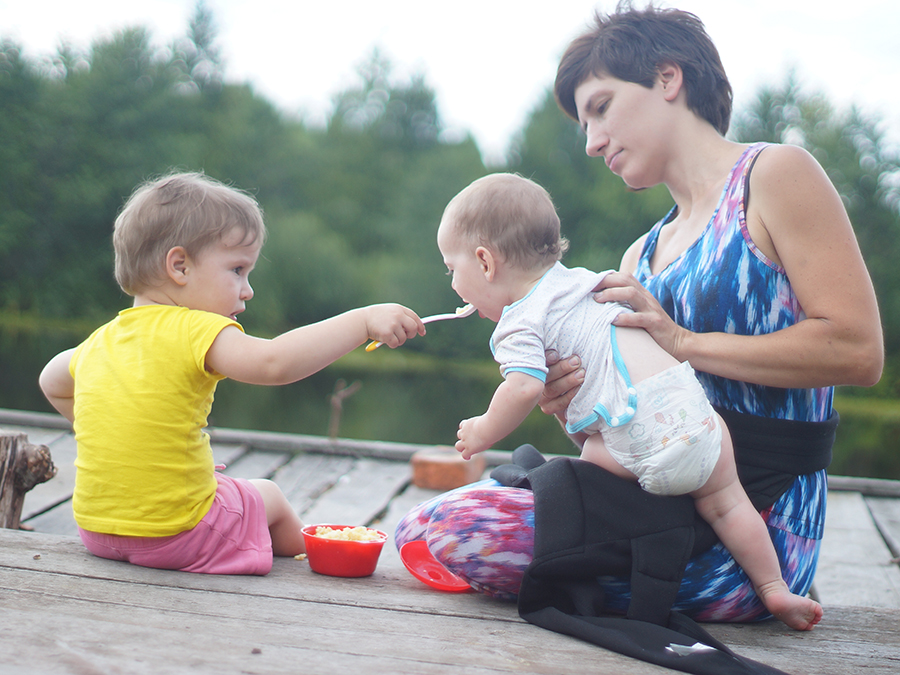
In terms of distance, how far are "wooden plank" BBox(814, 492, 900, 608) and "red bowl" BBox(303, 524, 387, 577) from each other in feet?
4.27

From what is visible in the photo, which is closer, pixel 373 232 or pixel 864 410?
pixel 864 410

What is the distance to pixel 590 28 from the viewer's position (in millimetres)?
2031

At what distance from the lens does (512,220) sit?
164cm

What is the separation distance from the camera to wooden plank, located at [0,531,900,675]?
1.14 meters

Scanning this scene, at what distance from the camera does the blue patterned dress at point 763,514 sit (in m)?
1.55

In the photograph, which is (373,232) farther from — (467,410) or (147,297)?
(147,297)

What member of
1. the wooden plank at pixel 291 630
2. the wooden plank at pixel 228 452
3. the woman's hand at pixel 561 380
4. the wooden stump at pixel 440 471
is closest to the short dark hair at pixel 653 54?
the woman's hand at pixel 561 380

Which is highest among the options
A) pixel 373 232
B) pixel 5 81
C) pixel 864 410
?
pixel 5 81

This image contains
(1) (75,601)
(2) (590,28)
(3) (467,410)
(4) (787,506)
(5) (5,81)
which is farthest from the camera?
(5) (5,81)

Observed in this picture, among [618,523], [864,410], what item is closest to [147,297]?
[618,523]

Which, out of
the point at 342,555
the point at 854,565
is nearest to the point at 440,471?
the point at 854,565

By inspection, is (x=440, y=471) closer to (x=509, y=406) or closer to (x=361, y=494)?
(x=361, y=494)

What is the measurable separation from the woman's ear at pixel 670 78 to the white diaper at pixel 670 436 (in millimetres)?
697

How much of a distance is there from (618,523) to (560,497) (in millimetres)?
112
